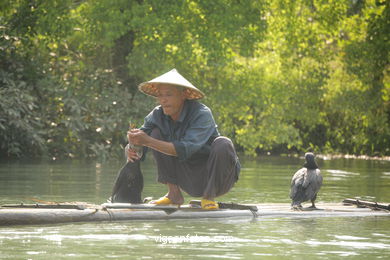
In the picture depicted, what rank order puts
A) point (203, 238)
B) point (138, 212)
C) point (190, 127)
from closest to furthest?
1. point (203, 238)
2. point (138, 212)
3. point (190, 127)

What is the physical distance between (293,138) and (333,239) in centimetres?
1769

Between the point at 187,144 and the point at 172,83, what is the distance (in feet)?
1.89

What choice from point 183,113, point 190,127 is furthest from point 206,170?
point 183,113

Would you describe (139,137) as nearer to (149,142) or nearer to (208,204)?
(149,142)

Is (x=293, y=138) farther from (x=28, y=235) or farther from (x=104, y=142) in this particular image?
(x=28, y=235)

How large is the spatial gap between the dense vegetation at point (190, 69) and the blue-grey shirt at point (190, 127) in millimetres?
9726

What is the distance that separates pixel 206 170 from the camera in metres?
8.91

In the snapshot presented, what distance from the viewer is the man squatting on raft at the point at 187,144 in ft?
28.2

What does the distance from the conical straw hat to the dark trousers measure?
1.53 ft

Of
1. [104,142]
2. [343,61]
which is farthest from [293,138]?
[104,142]

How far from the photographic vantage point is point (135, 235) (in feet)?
25.4

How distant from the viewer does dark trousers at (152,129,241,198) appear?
864cm

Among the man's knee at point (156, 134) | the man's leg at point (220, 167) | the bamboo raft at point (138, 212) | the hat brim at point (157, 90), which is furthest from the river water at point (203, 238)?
the hat brim at point (157, 90)

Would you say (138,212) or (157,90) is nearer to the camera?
(138,212)
